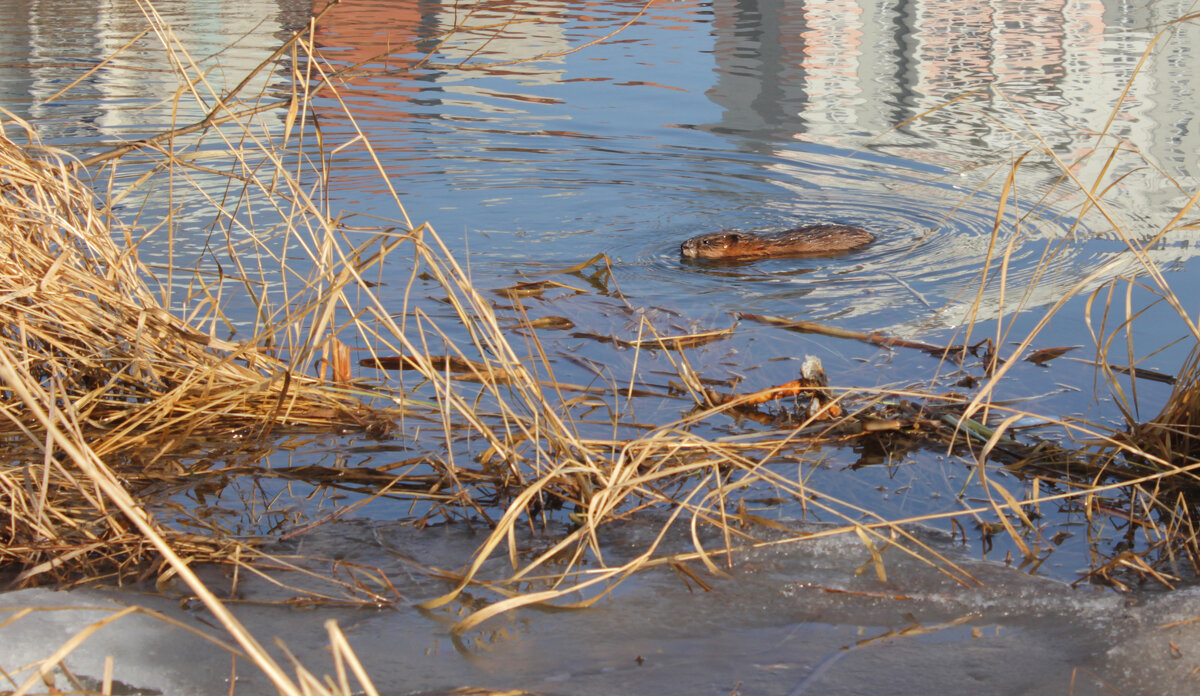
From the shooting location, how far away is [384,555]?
8.00 feet

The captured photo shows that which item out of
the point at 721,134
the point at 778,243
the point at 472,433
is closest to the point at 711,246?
the point at 778,243

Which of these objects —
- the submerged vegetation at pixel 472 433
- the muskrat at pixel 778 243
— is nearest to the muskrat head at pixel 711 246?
the muskrat at pixel 778 243

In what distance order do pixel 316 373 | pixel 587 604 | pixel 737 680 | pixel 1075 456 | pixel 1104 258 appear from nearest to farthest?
1. pixel 737 680
2. pixel 587 604
3. pixel 1075 456
4. pixel 316 373
5. pixel 1104 258

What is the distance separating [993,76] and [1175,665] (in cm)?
894

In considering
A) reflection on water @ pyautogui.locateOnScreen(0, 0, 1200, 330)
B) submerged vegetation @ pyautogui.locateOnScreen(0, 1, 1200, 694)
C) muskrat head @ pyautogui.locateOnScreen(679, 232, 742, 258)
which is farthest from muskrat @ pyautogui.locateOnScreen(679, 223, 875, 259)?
submerged vegetation @ pyautogui.locateOnScreen(0, 1, 1200, 694)

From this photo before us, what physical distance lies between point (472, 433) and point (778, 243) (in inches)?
104

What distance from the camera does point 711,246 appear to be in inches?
204

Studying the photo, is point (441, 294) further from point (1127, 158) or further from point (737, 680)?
point (1127, 158)

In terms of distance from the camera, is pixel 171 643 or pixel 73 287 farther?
pixel 73 287

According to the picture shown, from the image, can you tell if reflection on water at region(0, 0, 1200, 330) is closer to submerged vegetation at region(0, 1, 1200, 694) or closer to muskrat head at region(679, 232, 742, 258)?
muskrat head at region(679, 232, 742, 258)

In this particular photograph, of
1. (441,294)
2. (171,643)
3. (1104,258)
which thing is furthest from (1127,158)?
(171,643)

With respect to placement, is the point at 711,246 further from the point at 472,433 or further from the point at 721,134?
the point at 721,134

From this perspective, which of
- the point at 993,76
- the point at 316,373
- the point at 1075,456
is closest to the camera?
the point at 1075,456

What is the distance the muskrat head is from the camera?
17.0 ft
